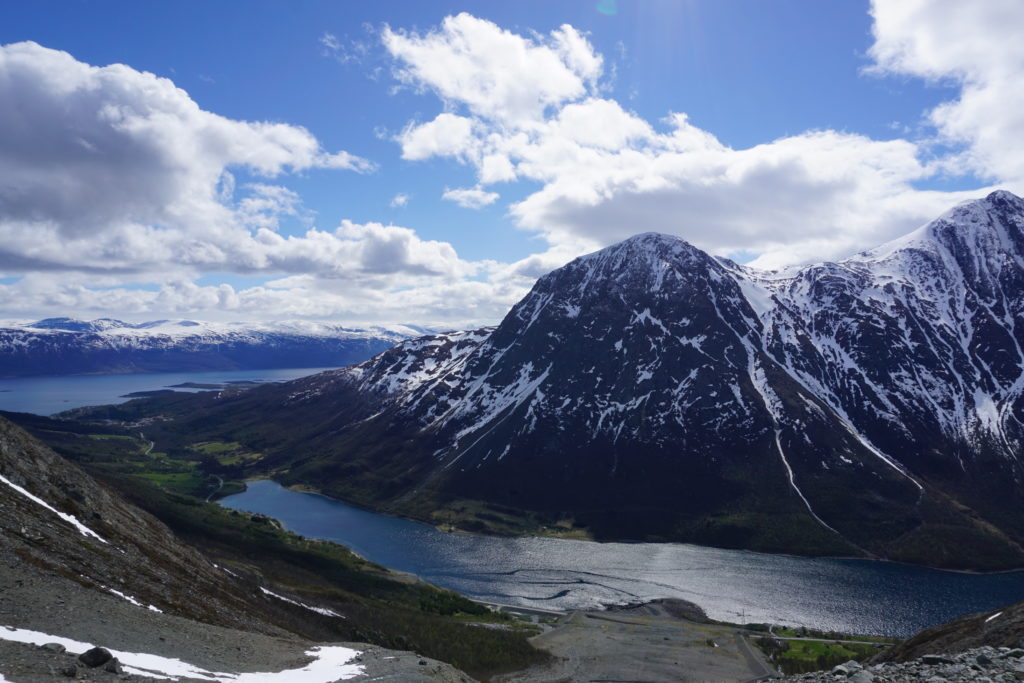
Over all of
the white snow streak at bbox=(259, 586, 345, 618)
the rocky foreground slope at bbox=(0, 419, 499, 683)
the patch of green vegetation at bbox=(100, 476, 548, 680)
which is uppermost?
the rocky foreground slope at bbox=(0, 419, 499, 683)

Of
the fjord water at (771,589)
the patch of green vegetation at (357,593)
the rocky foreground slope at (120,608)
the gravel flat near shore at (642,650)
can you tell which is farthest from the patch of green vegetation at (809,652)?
the rocky foreground slope at (120,608)

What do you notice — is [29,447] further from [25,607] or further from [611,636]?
[611,636]

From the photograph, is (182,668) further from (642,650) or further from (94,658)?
(642,650)

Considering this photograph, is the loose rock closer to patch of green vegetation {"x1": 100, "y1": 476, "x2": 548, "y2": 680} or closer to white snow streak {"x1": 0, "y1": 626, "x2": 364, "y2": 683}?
white snow streak {"x1": 0, "y1": 626, "x2": 364, "y2": 683}

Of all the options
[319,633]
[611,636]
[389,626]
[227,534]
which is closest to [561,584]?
[611,636]

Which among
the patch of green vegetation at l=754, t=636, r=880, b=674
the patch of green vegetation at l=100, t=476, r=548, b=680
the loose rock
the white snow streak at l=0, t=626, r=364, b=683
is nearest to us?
the loose rock

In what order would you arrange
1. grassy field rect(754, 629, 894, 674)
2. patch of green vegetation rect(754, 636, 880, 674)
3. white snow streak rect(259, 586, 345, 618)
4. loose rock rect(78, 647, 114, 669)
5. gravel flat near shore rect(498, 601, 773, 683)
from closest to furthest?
loose rock rect(78, 647, 114, 669)
white snow streak rect(259, 586, 345, 618)
gravel flat near shore rect(498, 601, 773, 683)
patch of green vegetation rect(754, 636, 880, 674)
grassy field rect(754, 629, 894, 674)

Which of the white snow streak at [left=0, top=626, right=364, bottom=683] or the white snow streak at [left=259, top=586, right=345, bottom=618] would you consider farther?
the white snow streak at [left=259, top=586, right=345, bottom=618]

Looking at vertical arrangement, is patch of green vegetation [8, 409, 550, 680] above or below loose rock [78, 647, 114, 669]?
below

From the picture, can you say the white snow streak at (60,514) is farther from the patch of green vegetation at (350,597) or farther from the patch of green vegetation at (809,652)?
the patch of green vegetation at (809,652)

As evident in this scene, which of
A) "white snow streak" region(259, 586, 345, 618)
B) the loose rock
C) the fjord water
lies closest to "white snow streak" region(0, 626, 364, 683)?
the loose rock

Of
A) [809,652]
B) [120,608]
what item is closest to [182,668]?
[120,608]
